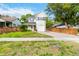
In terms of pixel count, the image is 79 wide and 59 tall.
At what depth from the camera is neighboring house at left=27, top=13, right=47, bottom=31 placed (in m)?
2.54

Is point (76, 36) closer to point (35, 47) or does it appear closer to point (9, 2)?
point (35, 47)

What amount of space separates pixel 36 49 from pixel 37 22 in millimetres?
260

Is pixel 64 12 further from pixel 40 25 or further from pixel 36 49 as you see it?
pixel 36 49

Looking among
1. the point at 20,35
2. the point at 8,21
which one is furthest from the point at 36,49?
the point at 8,21

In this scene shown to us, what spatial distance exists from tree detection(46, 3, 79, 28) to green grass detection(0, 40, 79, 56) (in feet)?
0.68

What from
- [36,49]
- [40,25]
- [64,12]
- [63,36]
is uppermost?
[64,12]

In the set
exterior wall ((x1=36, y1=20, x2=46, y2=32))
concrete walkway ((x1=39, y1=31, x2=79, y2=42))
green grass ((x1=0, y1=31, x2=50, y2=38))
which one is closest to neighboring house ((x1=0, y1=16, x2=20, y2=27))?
green grass ((x1=0, y1=31, x2=50, y2=38))

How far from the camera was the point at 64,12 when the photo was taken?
256cm

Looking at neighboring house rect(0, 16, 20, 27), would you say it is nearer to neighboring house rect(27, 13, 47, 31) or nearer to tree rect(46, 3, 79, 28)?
neighboring house rect(27, 13, 47, 31)

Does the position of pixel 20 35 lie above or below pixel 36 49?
above

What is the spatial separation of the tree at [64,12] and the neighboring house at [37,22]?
8 cm

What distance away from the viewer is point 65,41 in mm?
2533

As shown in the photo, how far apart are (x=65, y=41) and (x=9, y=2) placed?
63 centimetres

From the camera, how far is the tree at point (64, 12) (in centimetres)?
254
